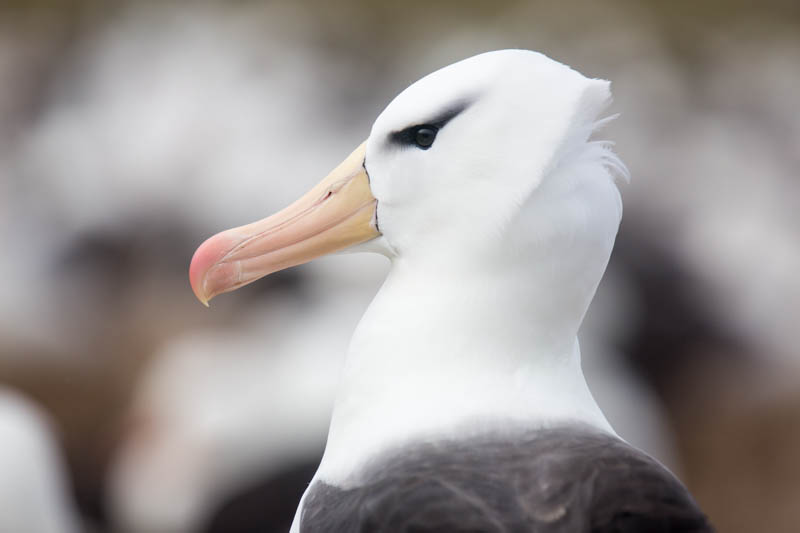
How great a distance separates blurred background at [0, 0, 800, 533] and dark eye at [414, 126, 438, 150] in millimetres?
2125

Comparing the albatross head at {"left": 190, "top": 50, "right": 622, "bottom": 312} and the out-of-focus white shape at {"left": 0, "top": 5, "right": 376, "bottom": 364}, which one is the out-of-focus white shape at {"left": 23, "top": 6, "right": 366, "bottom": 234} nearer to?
the out-of-focus white shape at {"left": 0, "top": 5, "right": 376, "bottom": 364}

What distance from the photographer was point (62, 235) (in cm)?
598

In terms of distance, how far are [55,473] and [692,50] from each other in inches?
171

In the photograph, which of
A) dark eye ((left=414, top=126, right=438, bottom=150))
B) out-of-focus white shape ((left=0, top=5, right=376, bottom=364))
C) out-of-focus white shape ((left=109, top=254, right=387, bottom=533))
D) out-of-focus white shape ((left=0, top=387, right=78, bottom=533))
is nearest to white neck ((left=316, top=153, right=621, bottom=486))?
dark eye ((left=414, top=126, right=438, bottom=150))

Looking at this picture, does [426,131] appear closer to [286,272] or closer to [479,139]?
[479,139]

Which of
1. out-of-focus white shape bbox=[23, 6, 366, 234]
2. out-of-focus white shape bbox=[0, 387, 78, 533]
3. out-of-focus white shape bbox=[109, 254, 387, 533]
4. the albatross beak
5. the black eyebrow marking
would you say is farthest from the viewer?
out-of-focus white shape bbox=[23, 6, 366, 234]

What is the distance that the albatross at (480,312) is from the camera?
128cm

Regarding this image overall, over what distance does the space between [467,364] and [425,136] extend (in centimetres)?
31

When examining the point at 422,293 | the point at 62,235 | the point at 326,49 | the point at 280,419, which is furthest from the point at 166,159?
the point at 422,293

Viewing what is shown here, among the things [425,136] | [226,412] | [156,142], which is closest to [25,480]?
[226,412]

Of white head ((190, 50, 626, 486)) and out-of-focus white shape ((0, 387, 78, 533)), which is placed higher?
white head ((190, 50, 626, 486))

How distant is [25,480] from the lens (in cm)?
324

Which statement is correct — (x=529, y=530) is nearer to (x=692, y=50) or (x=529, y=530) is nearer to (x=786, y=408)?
(x=786, y=408)

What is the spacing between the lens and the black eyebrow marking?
4.92 ft
